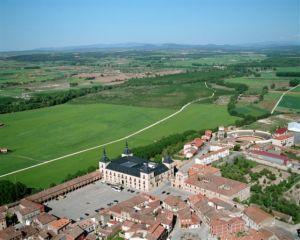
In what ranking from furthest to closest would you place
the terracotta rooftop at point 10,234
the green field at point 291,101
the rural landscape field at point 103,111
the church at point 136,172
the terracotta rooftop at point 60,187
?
the green field at point 291,101
the rural landscape field at point 103,111
the church at point 136,172
the terracotta rooftop at point 60,187
the terracotta rooftop at point 10,234

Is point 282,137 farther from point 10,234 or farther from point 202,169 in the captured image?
point 10,234

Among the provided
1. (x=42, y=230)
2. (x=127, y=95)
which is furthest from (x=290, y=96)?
(x=42, y=230)

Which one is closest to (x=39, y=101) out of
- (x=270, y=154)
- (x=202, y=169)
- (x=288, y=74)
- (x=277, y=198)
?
(x=202, y=169)

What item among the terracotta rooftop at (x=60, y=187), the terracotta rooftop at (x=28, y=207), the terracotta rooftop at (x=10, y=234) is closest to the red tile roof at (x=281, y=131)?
the terracotta rooftop at (x=60, y=187)

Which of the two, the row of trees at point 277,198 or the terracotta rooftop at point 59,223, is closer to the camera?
the terracotta rooftop at point 59,223

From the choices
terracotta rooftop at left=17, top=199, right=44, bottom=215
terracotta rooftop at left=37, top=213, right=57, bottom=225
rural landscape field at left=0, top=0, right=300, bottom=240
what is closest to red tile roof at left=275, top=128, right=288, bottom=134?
rural landscape field at left=0, top=0, right=300, bottom=240

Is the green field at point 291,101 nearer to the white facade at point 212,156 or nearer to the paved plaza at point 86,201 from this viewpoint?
the white facade at point 212,156
